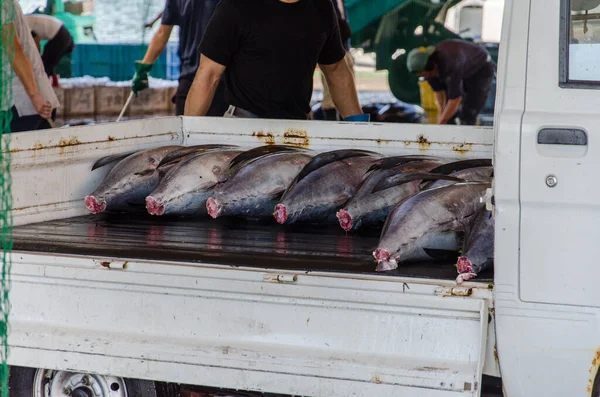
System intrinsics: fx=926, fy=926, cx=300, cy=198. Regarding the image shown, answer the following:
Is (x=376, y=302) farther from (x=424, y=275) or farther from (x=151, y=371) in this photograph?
(x=151, y=371)

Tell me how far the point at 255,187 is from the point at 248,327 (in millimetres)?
1307

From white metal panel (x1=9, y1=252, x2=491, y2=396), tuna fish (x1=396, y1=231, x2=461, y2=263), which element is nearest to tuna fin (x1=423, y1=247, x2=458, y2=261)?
tuna fish (x1=396, y1=231, x2=461, y2=263)

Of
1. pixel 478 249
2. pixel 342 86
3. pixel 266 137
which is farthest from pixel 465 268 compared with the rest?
pixel 342 86

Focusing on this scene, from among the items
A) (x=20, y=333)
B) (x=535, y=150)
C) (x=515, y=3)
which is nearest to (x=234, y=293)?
(x=20, y=333)

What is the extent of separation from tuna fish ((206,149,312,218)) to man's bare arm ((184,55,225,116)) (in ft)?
4.63

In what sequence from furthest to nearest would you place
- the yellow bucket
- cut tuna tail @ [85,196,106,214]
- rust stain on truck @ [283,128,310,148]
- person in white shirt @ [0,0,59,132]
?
1. the yellow bucket
2. person in white shirt @ [0,0,59,132]
3. rust stain on truck @ [283,128,310,148]
4. cut tuna tail @ [85,196,106,214]

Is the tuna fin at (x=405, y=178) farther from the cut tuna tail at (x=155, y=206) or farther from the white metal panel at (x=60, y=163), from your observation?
the white metal panel at (x=60, y=163)

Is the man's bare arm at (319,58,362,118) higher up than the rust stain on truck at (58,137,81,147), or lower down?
higher up

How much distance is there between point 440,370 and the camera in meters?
2.90

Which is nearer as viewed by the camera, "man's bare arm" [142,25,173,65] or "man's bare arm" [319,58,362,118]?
"man's bare arm" [319,58,362,118]

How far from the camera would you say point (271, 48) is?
5.73 meters

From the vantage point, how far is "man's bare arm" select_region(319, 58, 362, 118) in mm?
6230

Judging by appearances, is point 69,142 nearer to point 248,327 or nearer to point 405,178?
point 405,178

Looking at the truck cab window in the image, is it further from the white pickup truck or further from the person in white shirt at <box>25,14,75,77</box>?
the person in white shirt at <box>25,14,75,77</box>
